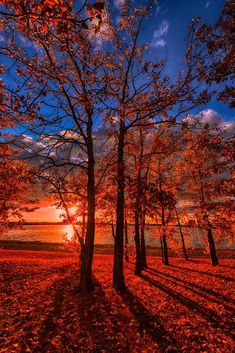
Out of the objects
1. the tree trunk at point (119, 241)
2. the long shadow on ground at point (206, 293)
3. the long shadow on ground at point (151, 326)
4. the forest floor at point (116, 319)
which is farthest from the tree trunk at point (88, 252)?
the long shadow on ground at point (206, 293)

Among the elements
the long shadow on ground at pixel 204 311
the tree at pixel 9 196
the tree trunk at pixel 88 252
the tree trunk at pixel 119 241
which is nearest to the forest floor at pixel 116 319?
the long shadow on ground at pixel 204 311

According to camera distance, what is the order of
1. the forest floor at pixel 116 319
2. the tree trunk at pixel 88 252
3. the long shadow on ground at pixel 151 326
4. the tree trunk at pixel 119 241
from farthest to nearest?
the tree trunk at pixel 119 241
the tree trunk at pixel 88 252
the long shadow on ground at pixel 151 326
the forest floor at pixel 116 319

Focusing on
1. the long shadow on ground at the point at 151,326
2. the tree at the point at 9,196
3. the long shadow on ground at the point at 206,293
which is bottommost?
the long shadow on ground at the point at 151,326

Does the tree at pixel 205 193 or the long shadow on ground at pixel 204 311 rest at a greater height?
the tree at pixel 205 193

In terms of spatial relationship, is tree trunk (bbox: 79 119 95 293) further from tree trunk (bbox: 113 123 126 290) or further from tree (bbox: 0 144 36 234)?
tree (bbox: 0 144 36 234)

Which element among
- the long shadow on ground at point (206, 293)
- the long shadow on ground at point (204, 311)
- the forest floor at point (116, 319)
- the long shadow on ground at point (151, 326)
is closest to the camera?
the forest floor at point (116, 319)

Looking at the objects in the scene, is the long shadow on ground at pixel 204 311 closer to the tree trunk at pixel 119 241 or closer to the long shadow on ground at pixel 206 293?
the long shadow on ground at pixel 206 293

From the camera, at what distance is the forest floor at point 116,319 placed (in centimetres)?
685

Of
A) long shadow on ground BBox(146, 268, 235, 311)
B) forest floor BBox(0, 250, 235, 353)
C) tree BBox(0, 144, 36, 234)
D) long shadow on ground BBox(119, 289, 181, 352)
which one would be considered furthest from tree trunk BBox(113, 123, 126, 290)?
tree BBox(0, 144, 36, 234)

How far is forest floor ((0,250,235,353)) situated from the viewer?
685 centimetres

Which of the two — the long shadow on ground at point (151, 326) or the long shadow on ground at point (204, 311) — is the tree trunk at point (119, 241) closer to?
the long shadow on ground at point (151, 326)

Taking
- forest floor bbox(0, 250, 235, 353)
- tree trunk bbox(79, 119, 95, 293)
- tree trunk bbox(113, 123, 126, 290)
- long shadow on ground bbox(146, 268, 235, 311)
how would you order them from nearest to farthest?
forest floor bbox(0, 250, 235, 353), long shadow on ground bbox(146, 268, 235, 311), tree trunk bbox(79, 119, 95, 293), tree trunk bbox(113, 123, 126, 290)

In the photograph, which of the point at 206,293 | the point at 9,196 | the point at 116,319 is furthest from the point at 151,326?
the point at 9,196

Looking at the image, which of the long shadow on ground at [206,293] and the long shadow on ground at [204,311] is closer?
the long shadow on ground at [204,311]
